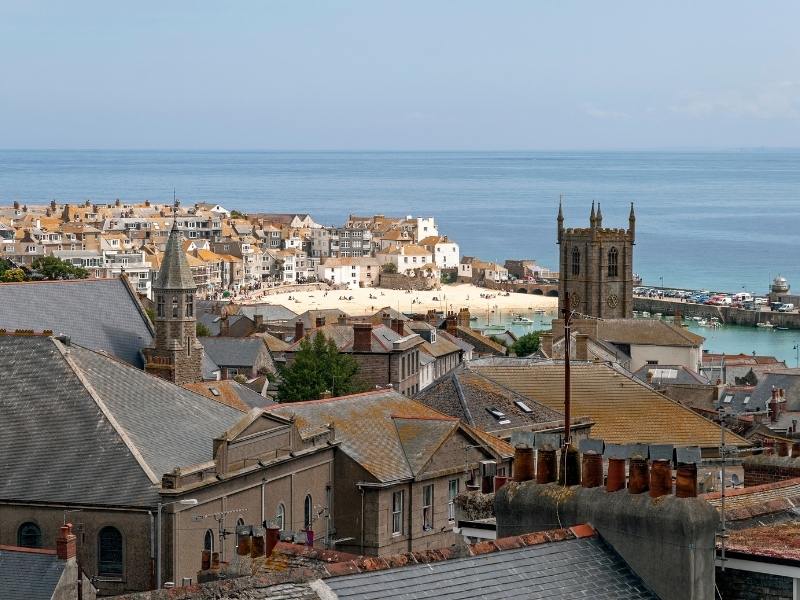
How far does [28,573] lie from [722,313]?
13190cm

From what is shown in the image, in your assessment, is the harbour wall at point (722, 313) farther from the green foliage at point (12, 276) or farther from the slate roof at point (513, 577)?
the slate roof at point (513, 577)

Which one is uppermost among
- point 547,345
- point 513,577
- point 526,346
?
point 513,577

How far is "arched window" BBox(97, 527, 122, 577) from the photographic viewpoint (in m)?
27.0

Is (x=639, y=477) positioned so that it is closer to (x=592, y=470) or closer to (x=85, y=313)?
(x=592, y=470)

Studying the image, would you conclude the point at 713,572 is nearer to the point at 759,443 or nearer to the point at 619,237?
Answer: the point at 759,443

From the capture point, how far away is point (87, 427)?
2836 centimetres

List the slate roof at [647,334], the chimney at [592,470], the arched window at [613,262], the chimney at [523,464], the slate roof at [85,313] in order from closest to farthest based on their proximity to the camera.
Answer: the chimney at [592,470] < the chimney at [523,464] < the slate roof at [85,313] < the slate roof at [647,334] < the arched window at [613,262]

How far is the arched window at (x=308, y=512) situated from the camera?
31172 mm

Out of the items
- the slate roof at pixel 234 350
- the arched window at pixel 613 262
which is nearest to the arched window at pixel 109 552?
the slate roof at pixel 234 350

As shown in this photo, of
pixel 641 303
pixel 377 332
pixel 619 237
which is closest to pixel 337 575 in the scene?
pixel 377 332

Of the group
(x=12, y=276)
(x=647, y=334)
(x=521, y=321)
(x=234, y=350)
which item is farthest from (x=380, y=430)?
→ (x=521, y=321)

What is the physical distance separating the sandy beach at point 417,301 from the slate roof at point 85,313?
10013 cm

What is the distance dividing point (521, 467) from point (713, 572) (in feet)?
5.70

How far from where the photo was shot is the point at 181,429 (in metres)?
30.1
